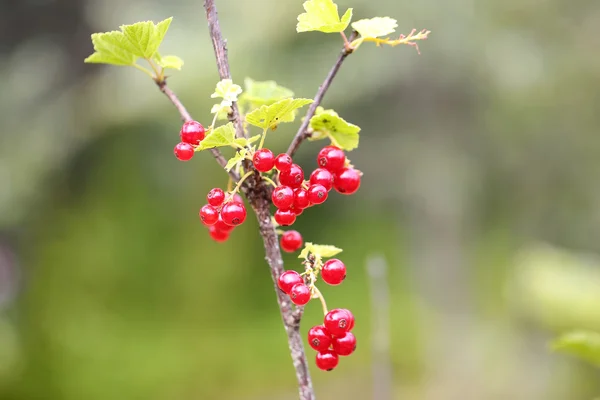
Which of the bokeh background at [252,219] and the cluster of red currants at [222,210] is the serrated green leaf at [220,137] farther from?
the bokeh background at [252,219]

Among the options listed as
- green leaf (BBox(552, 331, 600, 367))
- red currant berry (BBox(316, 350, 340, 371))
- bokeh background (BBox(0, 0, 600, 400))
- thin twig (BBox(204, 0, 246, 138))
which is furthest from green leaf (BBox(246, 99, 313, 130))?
bokeh background (BBox(0, 0, 600, 400))

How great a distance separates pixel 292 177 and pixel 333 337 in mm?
160

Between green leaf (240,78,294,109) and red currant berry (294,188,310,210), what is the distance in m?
0.16

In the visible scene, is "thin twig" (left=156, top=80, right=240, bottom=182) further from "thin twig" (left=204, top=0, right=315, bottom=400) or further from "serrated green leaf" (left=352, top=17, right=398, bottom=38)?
"serrated green leaf" (left=352, top=17, right=398, bottom=38)

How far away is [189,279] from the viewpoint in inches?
129

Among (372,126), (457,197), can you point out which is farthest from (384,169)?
(457,197)

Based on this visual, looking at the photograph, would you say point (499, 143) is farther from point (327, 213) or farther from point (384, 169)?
point (327, 213)

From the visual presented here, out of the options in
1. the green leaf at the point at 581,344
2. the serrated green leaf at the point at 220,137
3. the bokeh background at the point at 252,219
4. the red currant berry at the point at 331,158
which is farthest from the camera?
the bokeh background at the point at 252,219

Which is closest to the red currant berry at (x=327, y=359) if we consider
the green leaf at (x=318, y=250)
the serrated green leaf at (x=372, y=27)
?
the green leaf at (x=318, y=250)

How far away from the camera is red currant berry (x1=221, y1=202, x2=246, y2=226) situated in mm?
505

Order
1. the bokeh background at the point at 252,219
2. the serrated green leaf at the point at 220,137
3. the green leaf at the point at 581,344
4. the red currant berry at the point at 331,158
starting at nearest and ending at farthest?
the serrated green leaf at the point at 220,137
the red currant berry at the point at 331,158
the green leaf at the point at 581,344
the bokeh background at the point at 252,219

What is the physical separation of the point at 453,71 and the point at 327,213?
60.6 inches

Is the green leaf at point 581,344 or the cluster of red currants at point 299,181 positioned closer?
the cluster of red currants at point 299,181

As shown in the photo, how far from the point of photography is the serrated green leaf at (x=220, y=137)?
447 millimetres
